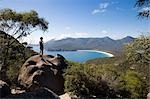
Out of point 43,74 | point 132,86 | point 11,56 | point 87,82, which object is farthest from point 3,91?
point 11,56

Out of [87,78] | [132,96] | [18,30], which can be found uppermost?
[18,30]

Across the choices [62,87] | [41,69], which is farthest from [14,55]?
[62,87]

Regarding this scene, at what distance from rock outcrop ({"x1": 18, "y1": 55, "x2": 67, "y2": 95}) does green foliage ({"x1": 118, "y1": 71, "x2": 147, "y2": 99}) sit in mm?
4802

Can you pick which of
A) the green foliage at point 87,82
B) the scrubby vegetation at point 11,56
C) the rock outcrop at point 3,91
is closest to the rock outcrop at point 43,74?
the scrubby vegetation at point 11,56

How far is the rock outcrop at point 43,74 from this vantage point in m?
23.1

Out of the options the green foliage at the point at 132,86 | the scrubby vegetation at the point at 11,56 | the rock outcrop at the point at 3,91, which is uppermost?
the scrubby vegetation at the point at 11,56

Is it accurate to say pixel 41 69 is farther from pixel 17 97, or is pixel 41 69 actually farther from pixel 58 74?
pixel 17 97

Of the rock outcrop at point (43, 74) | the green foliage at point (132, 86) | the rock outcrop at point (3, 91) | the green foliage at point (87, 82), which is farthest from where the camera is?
the rock outcrop at point (43, 74)

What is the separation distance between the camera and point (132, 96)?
71.6 feet

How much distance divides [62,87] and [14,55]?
22.3 ft

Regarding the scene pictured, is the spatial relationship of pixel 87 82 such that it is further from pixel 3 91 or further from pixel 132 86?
pixel 3 91

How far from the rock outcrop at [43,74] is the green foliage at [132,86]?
480 cm

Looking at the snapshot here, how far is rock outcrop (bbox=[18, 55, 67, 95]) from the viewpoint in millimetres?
Result: 23078

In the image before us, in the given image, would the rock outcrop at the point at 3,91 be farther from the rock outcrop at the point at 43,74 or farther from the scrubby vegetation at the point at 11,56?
the scrubby vegetation at the point at 11,56
